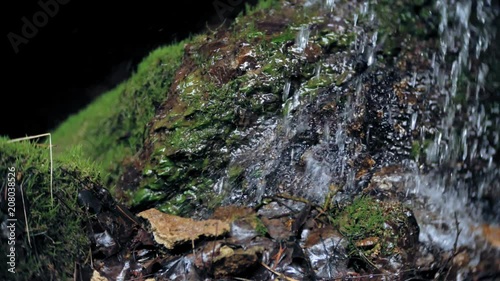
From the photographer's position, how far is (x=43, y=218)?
235 cm

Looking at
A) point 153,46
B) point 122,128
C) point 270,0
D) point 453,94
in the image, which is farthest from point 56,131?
point 453,94

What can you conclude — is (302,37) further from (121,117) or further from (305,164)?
(121,117)

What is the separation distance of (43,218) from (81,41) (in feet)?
7.27

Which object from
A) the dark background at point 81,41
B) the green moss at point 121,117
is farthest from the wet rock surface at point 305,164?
the dark background at point 81,41

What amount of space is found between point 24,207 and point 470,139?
2816mm

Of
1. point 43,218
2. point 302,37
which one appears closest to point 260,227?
point 43,218

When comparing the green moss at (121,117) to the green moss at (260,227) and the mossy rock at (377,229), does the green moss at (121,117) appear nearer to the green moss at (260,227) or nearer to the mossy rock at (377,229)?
the green moss at (260,227)

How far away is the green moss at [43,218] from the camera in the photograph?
88.2 inches

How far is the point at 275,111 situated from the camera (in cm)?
326

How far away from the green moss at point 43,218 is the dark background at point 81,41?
1.74 metres

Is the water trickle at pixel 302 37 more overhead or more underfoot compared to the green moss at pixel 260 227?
more overhead

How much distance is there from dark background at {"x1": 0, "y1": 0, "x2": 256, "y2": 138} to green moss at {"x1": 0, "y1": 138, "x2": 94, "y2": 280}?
1744 mm

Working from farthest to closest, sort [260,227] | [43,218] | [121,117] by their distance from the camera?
[121,117], [260,227], [43,218]

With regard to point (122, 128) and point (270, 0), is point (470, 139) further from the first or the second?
point (122, 128)
